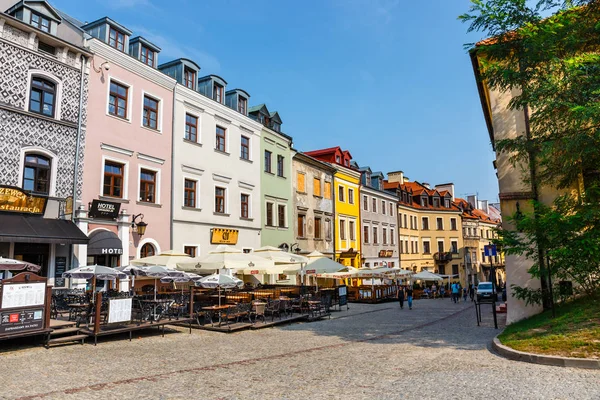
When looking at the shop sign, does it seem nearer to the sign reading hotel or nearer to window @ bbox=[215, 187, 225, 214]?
the sign reading hotel

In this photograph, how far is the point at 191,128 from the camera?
24406 mm

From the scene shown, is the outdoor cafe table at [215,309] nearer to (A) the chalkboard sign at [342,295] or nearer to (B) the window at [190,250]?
(B) the window at [190,250]

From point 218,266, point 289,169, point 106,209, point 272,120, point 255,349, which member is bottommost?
point 255,349

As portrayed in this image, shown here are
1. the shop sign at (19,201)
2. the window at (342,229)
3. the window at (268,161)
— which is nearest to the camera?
the shop sign at (19,201)

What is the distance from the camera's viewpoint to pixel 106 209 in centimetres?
1866

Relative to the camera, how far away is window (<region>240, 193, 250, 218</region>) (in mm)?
27763

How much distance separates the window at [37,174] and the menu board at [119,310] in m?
6.78

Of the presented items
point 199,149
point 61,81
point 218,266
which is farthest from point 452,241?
point 61,81

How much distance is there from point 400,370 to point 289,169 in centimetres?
2495

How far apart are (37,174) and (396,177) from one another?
48.0 m

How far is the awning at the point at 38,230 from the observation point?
581 inches

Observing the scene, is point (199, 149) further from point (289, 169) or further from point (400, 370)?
point (400, 370)

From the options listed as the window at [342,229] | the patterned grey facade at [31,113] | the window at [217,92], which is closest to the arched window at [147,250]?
the patterned grey facade at [31,113]

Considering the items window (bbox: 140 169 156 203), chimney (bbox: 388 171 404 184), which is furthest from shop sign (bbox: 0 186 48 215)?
chimney (bbox: 388 171 404 184)
